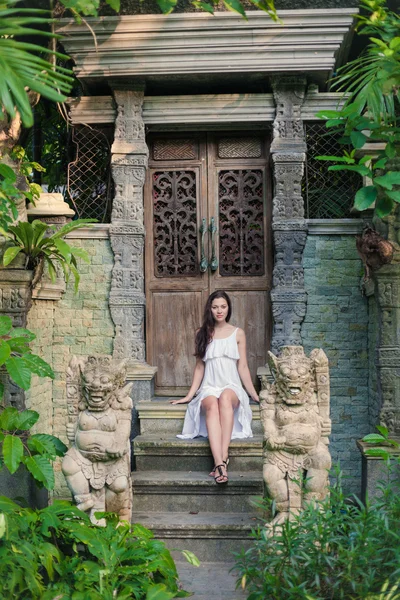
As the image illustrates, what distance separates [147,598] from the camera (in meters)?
4.22

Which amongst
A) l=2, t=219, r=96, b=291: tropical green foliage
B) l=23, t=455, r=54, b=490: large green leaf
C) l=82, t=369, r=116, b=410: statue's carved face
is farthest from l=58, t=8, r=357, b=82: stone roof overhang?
l=23, t=455, r=54, b=490: large green leaf

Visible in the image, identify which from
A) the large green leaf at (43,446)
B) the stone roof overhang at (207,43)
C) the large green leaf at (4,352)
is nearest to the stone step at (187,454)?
the large green leaf at (43,446)

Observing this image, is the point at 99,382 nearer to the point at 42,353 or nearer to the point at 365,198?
the point at 42,353

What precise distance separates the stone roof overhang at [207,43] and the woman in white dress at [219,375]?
6.99ft

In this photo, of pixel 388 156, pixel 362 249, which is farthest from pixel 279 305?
pixel 388 156

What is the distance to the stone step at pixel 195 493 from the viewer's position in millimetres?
6043

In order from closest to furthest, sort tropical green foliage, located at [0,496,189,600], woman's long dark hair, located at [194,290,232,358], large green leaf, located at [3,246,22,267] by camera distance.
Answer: tropical green foliage, located at [0,496,189,600] < large green leaf, located at [3,246,22,267] < woman's long dark hair, located at [194,290,232,358]

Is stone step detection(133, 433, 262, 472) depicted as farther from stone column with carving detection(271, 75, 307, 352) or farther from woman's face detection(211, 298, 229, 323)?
stone column with carving detection(271, 75, 307, 352)

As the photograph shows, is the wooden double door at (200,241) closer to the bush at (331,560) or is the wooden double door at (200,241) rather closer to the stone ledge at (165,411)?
the stone ledge at (165,411)

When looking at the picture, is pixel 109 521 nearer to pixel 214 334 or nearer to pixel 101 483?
pixel 101 483

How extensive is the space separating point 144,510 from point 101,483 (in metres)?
0.86

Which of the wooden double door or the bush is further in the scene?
the wooden double door

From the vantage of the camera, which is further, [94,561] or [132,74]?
[132,74]

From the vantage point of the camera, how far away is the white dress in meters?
6.59
